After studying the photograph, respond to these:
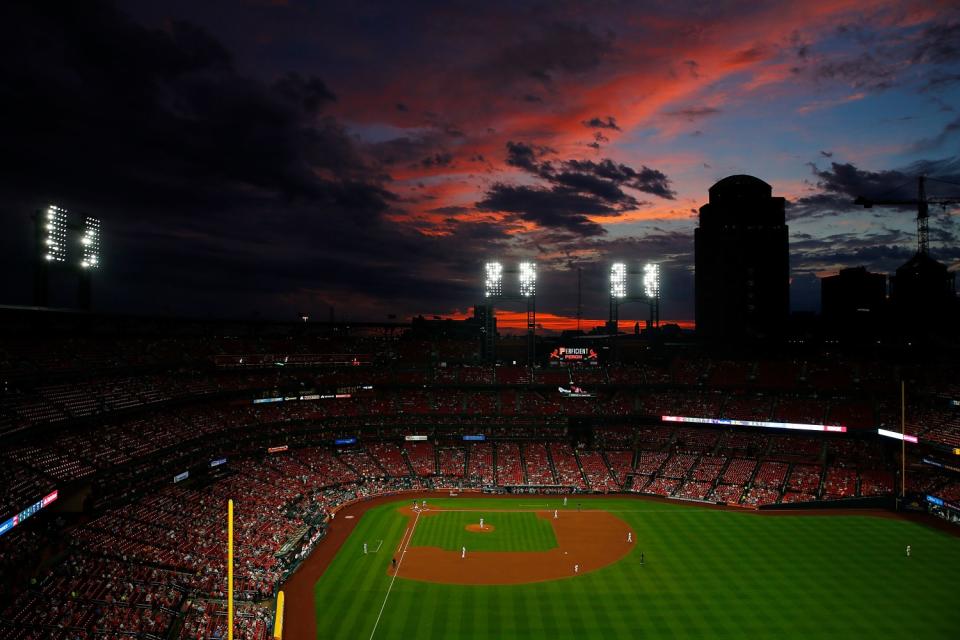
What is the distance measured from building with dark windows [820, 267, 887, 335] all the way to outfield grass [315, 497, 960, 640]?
101m

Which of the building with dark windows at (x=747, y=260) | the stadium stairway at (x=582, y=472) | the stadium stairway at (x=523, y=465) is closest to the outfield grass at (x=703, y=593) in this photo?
the stadium stairway at (x=582, y=472)

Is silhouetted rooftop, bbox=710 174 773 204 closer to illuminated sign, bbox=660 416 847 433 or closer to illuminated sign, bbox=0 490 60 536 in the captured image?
illuminated sign, bbox=660 416 847 433

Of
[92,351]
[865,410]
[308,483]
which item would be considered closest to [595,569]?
[308,483]

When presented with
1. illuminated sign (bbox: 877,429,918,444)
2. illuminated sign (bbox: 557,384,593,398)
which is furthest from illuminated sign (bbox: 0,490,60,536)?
illuminated sign (bbox: 877,429,918,444)

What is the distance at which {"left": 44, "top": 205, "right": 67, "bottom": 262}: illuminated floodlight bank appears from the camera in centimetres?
4547

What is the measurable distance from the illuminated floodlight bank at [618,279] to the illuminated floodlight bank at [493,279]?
15.2 m

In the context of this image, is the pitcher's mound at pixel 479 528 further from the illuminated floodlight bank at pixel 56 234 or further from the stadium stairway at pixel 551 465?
Result: the illuminated floodlight bank at pixel 56 234

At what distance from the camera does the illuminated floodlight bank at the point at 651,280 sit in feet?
254

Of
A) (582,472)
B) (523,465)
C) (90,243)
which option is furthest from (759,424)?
(90,243)

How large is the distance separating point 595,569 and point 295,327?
58.2m

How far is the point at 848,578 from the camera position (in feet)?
122

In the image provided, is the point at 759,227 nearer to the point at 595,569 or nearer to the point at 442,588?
the point at 595,569

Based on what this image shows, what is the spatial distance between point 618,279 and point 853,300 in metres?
99.2

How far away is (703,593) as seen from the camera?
3509 centimetres
